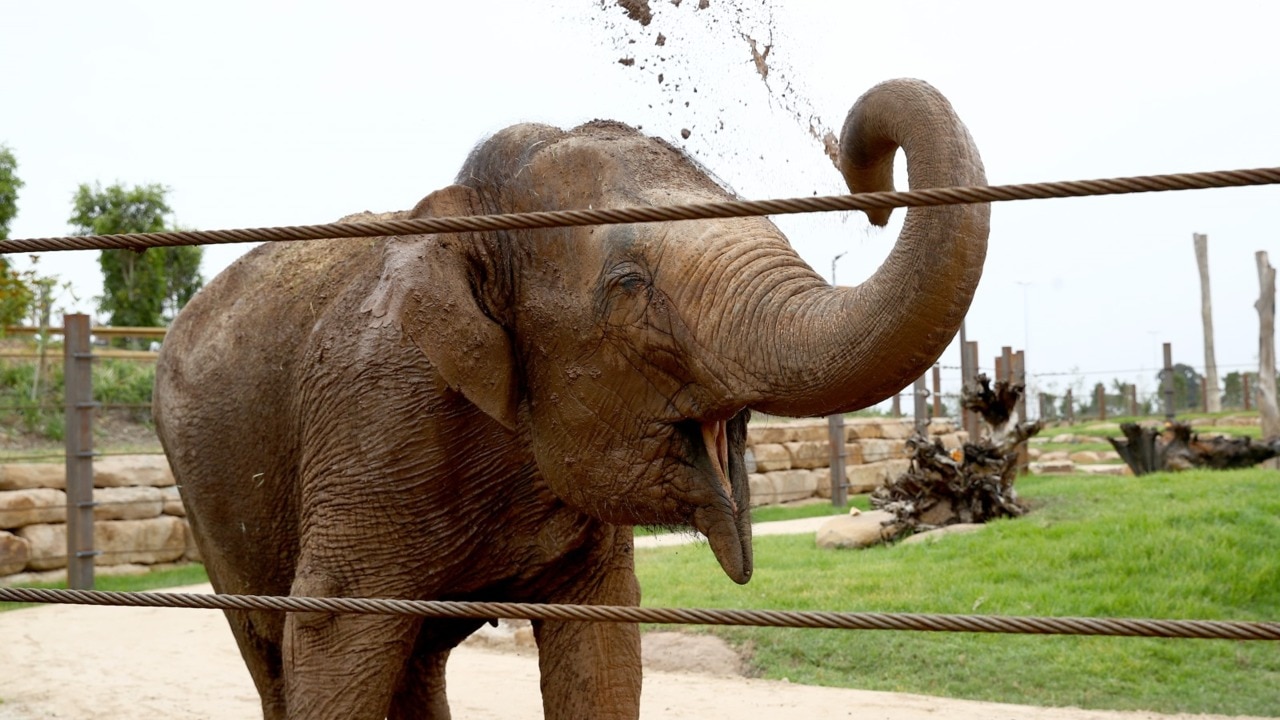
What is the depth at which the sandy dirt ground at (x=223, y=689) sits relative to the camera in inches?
238

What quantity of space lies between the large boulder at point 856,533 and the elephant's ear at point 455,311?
8155 millimetres

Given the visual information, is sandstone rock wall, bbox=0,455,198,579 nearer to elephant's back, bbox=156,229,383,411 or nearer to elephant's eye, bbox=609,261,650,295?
elephant's back, bbox=156,229,383,411

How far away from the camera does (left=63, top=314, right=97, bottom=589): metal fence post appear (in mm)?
10547

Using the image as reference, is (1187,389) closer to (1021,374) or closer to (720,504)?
(1021,374)

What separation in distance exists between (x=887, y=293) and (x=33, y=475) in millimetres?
11142

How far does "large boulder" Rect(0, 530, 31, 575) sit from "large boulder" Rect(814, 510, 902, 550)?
6.84 meters

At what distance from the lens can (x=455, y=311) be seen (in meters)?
2.90

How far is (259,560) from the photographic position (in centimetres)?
391

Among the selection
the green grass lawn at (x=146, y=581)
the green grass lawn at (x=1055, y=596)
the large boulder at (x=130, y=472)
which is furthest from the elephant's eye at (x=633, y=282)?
the large boulder at (x=130, y=472)

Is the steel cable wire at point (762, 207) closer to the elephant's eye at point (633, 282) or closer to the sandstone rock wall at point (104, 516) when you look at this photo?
the elephant's eye at point (633, 282)

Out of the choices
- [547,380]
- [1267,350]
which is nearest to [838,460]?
[1267,350]

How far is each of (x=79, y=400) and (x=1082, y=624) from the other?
1063 centimetres

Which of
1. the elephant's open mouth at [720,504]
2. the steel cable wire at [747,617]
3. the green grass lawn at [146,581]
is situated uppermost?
the elephant's open mouth at [720,504]

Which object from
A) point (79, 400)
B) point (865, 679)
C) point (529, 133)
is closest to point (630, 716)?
point (529, 133)
